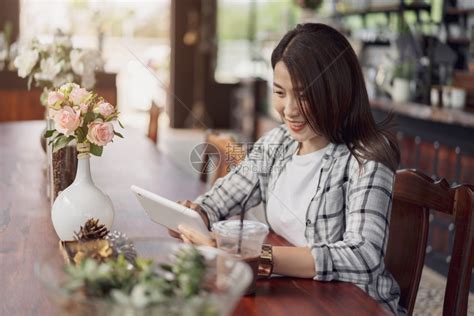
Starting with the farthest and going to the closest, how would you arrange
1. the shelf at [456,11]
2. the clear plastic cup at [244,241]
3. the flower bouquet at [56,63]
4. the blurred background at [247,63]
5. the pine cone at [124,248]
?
the shelf at [456,11] → the blurred background at [247,63] → the flower bouquet at [56,63] → the clear plastic cup at [244,241] → the pine cone at [124,248]

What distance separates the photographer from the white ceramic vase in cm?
153

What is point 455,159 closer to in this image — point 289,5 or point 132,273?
point 132,273

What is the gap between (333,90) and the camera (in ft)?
5.16

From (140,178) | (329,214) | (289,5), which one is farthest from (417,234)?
(289,5)

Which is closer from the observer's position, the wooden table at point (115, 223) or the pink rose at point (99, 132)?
the wooden table at point (115, 223)

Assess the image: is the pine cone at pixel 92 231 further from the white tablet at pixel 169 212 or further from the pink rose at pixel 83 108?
the pink rose at pixel 83 108

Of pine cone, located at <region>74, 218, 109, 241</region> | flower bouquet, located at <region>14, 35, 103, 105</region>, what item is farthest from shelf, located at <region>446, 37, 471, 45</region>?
pine cone, located at <region>74, 218, 109, 241</region>

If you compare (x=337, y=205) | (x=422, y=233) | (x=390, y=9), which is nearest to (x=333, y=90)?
(x=337, y=205)

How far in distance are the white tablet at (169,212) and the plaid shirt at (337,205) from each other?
0.12 meters

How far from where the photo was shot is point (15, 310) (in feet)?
3.96

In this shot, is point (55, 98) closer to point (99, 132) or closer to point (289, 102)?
point (99, 132)

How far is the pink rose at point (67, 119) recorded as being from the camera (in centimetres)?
149

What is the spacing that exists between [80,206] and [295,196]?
20.1 inches

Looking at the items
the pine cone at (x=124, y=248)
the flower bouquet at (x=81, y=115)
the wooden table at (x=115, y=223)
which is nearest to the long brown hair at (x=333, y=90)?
the wooden table at (x=115, y=223)
